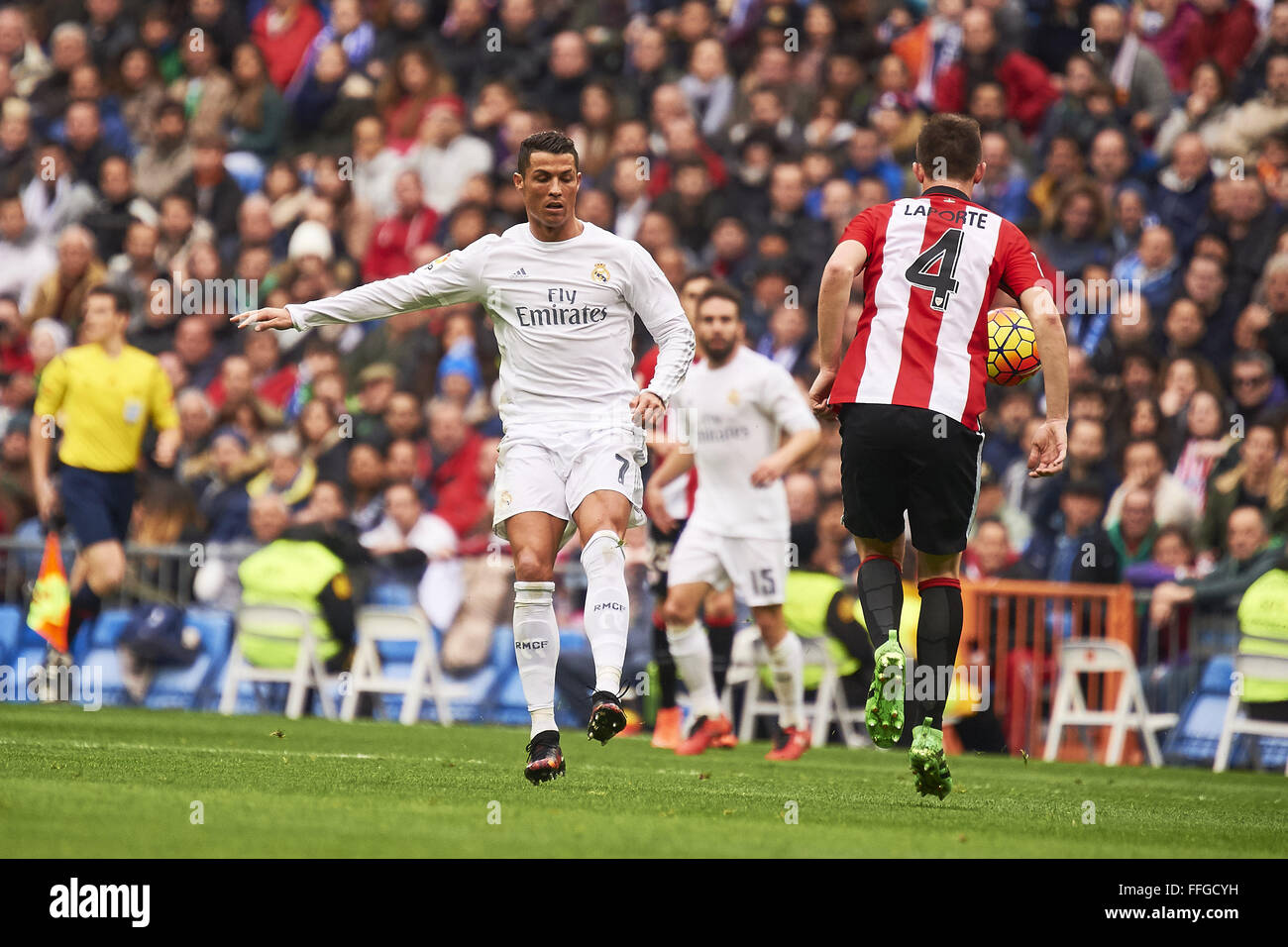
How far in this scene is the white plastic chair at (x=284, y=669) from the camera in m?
14.1

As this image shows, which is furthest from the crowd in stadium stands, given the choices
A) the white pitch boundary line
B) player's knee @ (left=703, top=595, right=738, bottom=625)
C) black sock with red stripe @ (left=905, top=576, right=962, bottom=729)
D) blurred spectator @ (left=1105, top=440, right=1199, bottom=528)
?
black sock with red stripe @ (left=905, top=576, right=962, bottom=729)

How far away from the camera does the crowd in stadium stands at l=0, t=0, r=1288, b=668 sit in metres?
14.1

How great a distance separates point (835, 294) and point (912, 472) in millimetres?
756

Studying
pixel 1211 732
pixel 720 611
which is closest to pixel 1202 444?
pixel 1211 732

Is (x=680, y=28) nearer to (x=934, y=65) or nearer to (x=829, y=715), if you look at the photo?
(x=934, y=65)

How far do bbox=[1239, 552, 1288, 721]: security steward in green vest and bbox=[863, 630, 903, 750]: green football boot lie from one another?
220 inches

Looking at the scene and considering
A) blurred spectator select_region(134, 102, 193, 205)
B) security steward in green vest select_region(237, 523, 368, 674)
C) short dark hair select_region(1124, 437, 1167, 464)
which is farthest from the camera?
blurred spectator select_region(134, 102, 193, 205)

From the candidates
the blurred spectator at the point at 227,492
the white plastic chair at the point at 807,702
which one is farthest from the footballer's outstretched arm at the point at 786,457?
the blurred spectator at the point at 227,492

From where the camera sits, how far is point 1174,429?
46.0 ft

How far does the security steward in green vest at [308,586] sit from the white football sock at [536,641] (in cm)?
642

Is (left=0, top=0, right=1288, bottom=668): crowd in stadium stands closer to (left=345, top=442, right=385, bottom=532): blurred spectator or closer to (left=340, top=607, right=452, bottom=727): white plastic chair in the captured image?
(left=345, top=442, right=385, bottom=532): blurred spectator

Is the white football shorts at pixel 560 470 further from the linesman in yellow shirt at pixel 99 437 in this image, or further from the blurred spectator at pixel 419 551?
the blurred spectator at pixel 419 551

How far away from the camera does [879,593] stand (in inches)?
303
